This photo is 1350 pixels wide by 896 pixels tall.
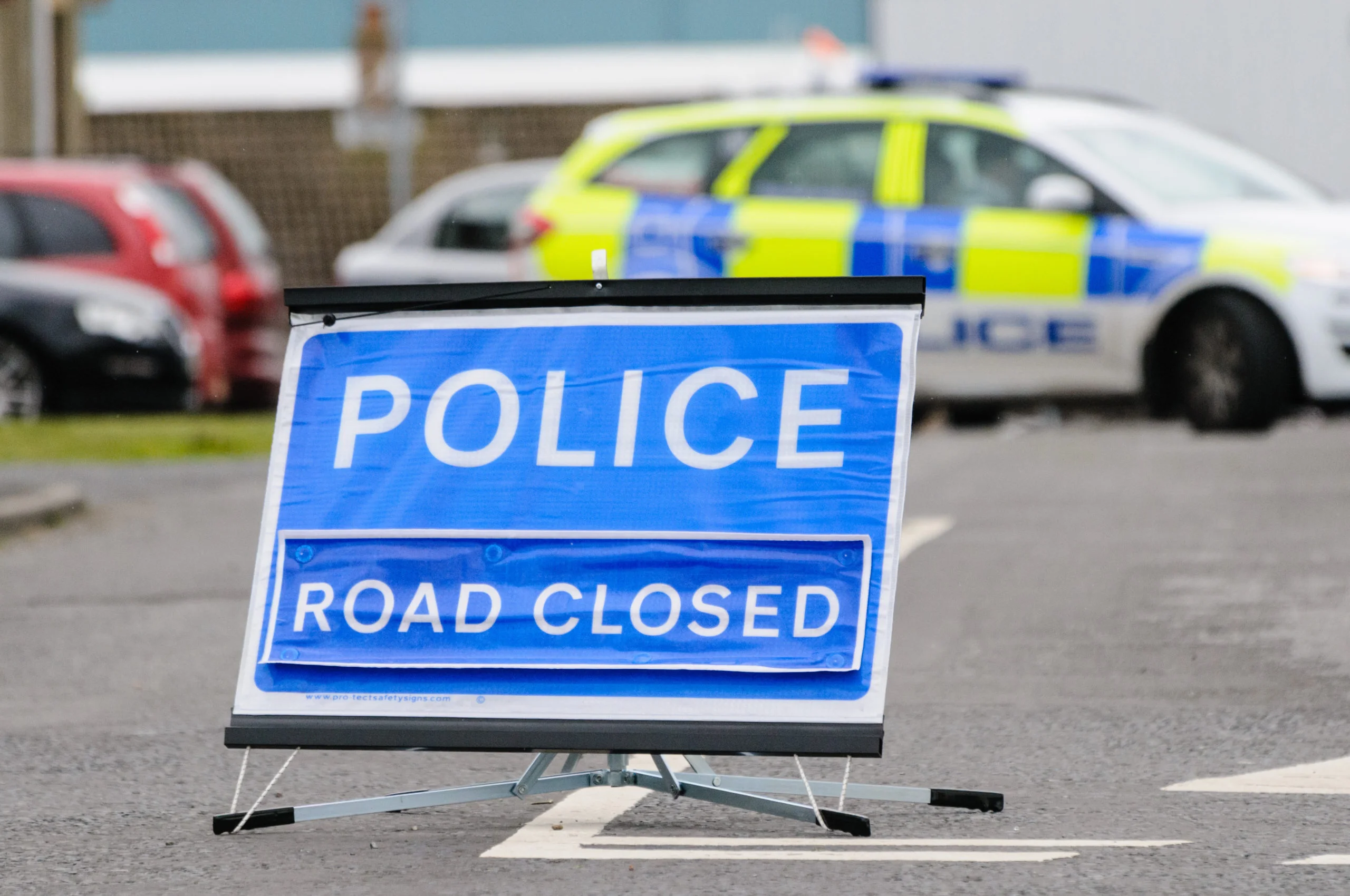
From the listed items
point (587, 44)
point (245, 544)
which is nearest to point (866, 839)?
point (245, 544)

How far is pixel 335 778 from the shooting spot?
5617mm

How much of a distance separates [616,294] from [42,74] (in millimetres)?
11028

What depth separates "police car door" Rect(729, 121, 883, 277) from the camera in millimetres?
12047

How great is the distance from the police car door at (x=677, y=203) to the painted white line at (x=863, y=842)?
7.38 m

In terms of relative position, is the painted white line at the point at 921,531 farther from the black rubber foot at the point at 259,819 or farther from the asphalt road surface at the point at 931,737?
the black rubber foot at the point at 259,819

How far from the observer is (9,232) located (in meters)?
15.5

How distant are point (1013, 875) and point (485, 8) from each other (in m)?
31.5

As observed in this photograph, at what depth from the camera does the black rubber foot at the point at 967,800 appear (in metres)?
4.99

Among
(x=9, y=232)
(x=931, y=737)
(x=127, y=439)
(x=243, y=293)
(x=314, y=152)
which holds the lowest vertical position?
(x=127, y=439)

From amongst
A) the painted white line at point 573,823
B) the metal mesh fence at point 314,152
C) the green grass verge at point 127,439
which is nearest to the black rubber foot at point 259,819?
the painted white line at point 573,823

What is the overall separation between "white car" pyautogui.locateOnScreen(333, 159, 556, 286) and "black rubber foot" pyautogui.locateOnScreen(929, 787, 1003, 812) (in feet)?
36.8

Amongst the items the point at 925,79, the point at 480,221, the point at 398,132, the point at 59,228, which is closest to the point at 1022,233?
the point at 925,79

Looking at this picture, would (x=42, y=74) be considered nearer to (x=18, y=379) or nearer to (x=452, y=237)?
(x=18, y=379)

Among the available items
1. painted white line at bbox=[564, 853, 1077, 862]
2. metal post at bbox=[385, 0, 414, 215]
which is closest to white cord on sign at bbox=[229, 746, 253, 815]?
painted white line at bbox=[564, 853, 1077, 862]
